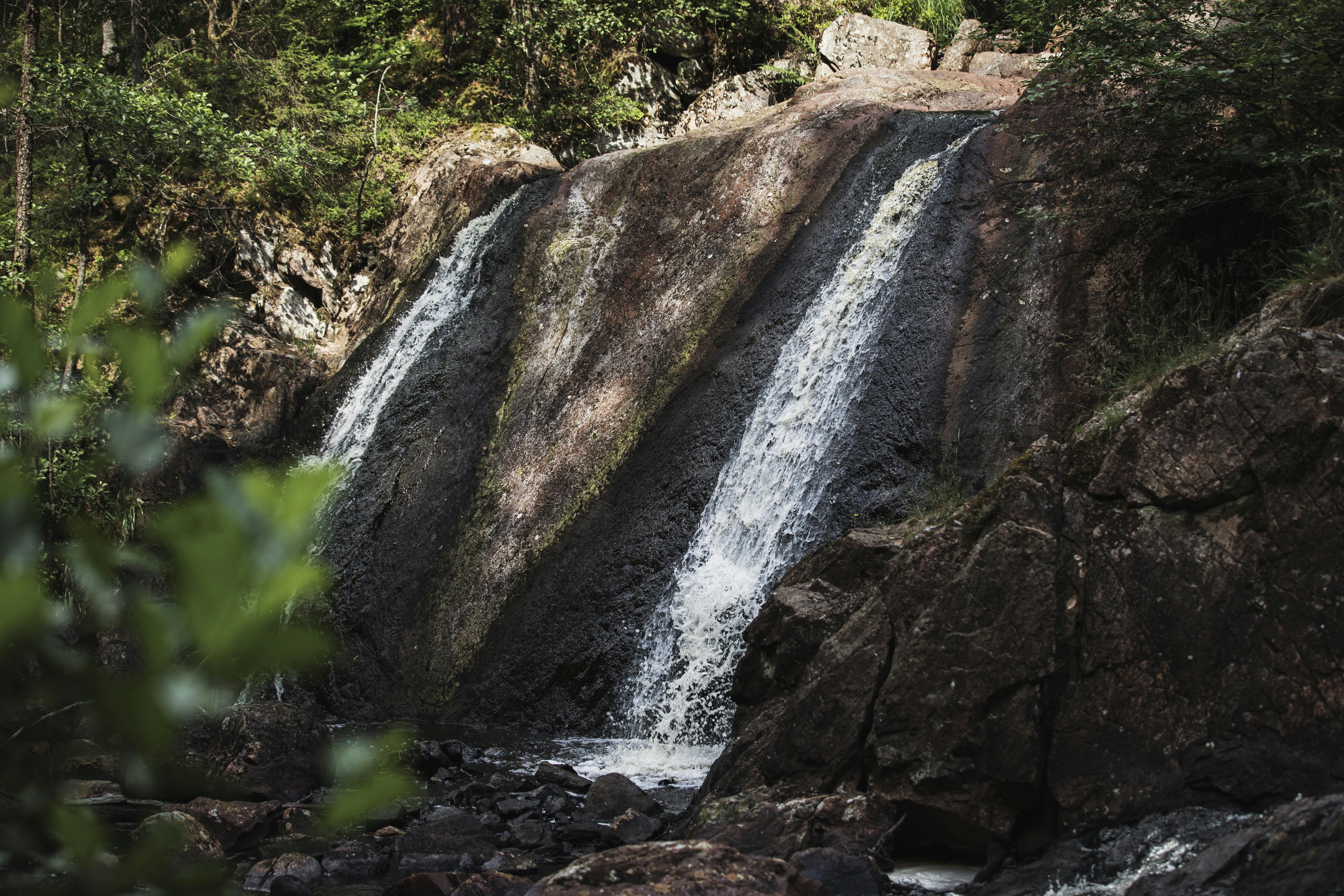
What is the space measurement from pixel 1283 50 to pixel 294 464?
8067mm

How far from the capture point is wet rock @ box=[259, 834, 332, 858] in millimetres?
5863

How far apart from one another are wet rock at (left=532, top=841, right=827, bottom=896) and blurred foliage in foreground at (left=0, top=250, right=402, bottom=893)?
3.67 metres

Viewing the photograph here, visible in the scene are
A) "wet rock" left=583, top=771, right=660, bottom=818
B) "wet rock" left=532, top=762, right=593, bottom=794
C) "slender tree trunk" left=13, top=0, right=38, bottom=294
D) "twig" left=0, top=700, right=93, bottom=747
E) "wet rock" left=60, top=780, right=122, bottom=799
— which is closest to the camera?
"wet rock" left=60, top=780, right=122, bottom=799

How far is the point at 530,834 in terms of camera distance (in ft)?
21.0

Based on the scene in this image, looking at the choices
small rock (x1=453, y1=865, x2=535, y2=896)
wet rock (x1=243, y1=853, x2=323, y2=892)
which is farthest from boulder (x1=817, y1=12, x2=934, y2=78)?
wet rock (x1=243, y1=853, x2=323, y2=892)

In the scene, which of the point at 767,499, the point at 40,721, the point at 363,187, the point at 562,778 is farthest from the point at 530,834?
the point at 363,187

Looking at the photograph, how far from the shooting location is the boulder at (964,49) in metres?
15.6

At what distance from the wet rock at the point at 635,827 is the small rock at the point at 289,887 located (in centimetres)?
185

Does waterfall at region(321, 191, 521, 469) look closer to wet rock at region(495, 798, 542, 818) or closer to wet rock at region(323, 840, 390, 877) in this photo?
wet rock at region(495, 798, 542, 818)

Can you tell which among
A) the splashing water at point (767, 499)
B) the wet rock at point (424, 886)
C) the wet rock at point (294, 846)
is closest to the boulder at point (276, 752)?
the wet rock at point (294, 846)

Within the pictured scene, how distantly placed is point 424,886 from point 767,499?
528 cm

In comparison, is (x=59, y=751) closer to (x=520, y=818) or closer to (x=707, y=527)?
(x=520, y=818)

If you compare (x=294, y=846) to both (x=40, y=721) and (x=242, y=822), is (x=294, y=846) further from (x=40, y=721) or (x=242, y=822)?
(x=40, y=721)

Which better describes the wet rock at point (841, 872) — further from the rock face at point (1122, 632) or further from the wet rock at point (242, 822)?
the wet rock at point (242, 822)
